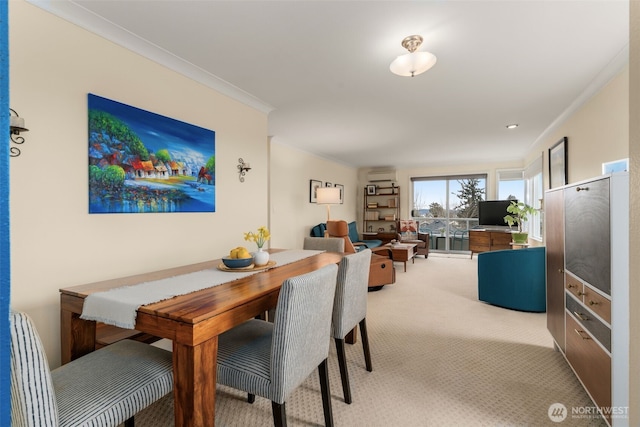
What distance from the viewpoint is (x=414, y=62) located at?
2053 mm

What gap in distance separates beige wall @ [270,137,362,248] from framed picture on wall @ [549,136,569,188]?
12.8 ft

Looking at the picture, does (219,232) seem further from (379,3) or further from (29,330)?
(379,3)

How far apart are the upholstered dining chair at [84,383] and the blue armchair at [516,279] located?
136 inches

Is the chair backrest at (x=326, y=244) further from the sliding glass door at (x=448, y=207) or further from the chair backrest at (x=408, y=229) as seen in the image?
the sliding glass door at (x=448, y=207)

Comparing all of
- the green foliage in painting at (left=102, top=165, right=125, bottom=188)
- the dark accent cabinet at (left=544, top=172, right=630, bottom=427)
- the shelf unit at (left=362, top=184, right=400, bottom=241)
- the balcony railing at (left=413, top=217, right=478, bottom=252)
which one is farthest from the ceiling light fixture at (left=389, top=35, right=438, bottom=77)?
the balcony railing at (left=413, top=217, right=478, bottom=252)

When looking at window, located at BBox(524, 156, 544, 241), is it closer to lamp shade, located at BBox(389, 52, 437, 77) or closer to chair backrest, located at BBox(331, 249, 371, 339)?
lamp shade, located at BBox(389, 52, 437, 77)

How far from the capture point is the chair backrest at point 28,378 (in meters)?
0.88

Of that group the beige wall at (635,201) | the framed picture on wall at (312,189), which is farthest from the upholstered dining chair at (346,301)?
the framed picture on wall at (312,189)

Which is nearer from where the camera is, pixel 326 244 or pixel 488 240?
pixel 326 244

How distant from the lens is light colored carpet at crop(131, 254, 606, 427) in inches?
67.3

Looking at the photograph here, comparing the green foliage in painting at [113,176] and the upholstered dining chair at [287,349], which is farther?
the green foliage in painting at [113,176]

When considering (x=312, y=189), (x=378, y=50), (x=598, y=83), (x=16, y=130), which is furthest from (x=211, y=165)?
(x=598, y=83)

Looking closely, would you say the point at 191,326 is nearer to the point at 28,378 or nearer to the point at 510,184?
the point at 28,378

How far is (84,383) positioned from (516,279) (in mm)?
3827
